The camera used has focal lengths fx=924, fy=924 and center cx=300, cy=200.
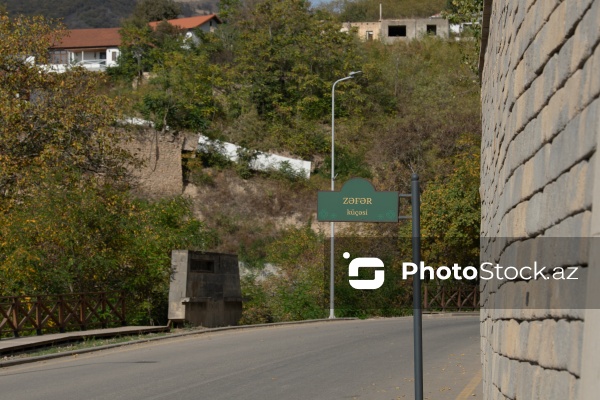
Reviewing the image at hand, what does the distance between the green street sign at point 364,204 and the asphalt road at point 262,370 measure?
16.6 feet

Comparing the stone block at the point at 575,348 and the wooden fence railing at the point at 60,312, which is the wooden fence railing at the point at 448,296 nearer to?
the wooden fence railing at the point at 60,312

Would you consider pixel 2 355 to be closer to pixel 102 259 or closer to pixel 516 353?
pixel 102 259

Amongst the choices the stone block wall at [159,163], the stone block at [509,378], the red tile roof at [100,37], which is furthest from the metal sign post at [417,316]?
the red tile roof at [100,37]

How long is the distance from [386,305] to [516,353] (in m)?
29.6

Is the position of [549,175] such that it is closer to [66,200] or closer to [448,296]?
[66,200]

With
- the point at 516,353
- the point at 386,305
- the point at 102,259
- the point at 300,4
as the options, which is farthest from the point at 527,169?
the point at 300,4

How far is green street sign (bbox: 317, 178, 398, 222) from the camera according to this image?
830 centimetres

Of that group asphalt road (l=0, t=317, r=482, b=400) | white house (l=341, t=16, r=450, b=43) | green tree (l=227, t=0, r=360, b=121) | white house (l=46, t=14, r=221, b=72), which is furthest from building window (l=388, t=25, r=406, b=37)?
asphalt road (l=0, t=317, r=482, b=400)

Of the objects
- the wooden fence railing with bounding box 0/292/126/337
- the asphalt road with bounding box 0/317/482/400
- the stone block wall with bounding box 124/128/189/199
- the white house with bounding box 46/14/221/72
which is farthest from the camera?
the white house with bounding box 46/14/221/72

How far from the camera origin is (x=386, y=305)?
3441 cm

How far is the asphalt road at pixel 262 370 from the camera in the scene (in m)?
13.4

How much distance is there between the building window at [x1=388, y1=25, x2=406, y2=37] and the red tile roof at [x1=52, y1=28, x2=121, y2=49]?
2321 cm

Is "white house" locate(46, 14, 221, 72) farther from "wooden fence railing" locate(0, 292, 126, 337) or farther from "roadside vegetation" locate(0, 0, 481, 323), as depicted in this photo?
"wooden fence railing" locate(0, 292, 126, 337)

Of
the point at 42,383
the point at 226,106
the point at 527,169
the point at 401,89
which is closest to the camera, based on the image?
the point at 527,169
